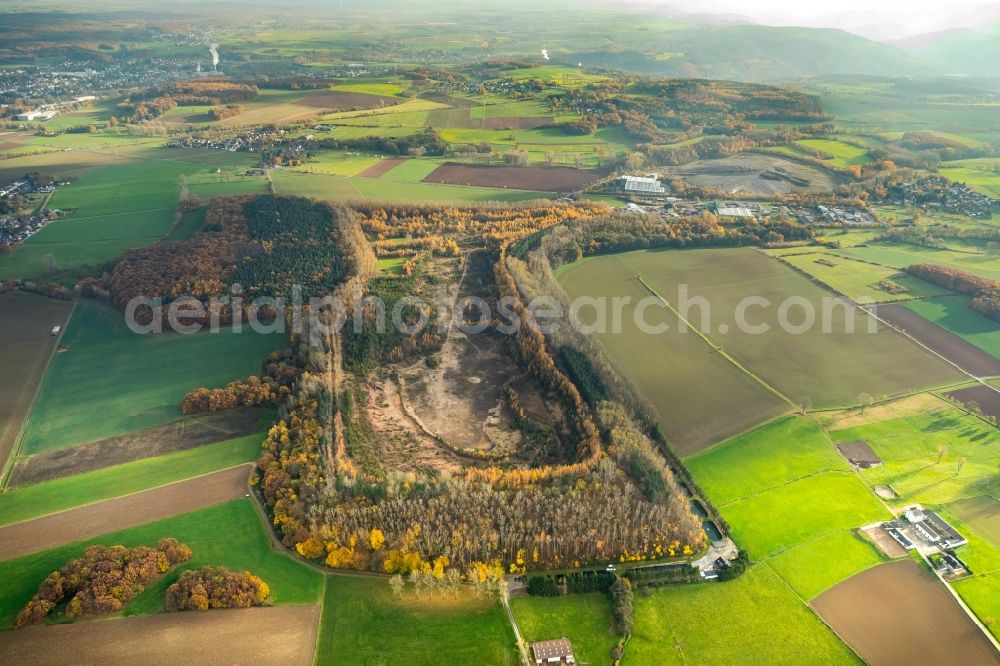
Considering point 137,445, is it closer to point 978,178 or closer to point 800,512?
point 800,512

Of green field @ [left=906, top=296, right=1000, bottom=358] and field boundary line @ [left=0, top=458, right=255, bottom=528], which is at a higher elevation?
green field @ [left=906, top=296, right=1000, bottom=358]

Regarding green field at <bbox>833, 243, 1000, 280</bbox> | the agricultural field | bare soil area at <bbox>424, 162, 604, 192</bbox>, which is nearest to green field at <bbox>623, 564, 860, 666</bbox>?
green field at <bbox>833, 243, 1000, 280</bbox>

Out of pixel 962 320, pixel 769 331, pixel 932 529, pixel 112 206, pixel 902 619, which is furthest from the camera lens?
pixel 112 206

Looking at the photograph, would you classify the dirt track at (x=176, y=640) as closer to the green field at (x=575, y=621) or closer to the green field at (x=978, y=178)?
the green field at (x=575, y=621)

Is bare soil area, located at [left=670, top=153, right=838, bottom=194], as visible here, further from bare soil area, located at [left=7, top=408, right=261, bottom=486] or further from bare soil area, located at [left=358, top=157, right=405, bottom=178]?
bare soil area, located at [left=7, top=408, right=261, bottom=486]

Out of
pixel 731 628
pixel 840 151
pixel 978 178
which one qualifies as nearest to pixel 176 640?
pixel 731 628

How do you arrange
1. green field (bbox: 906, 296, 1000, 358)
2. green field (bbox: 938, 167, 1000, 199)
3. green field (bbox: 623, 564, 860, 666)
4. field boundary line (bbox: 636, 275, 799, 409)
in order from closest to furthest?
green field (bbox: 623, 564, 860, 666) < field boundary line (bbox: 636, 275, 799, 409) < green field (bbox: 906, 296, 1000, 358) < green field (bbox: 938, 167, 1000, 199)
